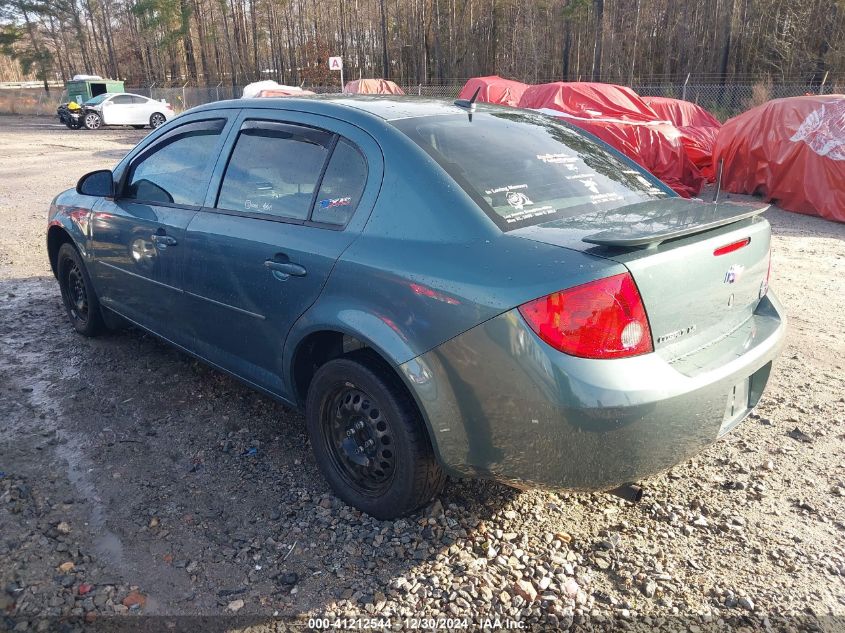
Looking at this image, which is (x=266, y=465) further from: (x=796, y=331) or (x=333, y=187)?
(x=796, y=331)

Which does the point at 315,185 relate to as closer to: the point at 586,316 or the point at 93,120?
the point at 586,316

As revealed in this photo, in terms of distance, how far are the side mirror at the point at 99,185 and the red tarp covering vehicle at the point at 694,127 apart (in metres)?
10.2

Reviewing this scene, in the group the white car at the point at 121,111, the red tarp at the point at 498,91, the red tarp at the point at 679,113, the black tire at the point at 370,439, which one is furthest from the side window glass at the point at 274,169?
the white car at the point at 121,111

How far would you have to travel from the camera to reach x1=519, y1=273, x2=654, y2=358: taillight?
212 cm

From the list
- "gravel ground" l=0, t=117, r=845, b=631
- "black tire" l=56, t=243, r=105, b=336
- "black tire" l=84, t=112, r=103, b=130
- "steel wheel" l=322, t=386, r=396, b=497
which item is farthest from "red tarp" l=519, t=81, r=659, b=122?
"black tire" l=84, t=112, r=103, b=130

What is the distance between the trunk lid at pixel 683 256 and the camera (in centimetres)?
222

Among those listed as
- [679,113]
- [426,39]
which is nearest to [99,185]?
[679,113]

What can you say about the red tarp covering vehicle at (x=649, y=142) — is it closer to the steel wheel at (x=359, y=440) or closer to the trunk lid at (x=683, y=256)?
the trunk lid at (x=683, y=256)

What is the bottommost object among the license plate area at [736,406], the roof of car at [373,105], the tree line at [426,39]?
the license plate area at [736,406]

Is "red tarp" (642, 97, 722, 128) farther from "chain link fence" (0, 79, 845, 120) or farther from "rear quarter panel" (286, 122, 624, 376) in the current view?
"rear quarter panel" (286, 122, 624, 376)

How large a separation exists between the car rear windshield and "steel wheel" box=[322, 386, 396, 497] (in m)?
0.96

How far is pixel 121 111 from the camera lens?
91.9ft

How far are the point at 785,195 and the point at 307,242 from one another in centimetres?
988

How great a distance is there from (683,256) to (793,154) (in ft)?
31.1
